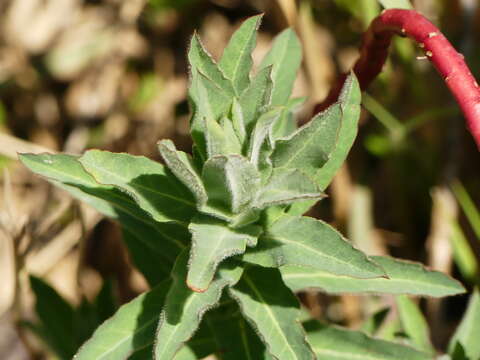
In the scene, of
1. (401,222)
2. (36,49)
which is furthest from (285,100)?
(36,49)

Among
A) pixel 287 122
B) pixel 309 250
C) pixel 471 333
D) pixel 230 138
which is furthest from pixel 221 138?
pixel 471 333

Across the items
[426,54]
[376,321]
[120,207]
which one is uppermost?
[426,54]

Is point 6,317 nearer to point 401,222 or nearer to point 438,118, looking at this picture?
point 401,222

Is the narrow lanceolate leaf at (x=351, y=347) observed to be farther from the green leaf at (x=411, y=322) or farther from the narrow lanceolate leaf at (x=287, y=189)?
the narrow lanceolate leaf at (x=287, y=189)

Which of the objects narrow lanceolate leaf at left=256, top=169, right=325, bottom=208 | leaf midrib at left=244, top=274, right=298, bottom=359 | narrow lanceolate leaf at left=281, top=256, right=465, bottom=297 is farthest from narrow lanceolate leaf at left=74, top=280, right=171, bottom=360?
narrow lanceolate leaf at left=256, top=169, right=325, bottom=208

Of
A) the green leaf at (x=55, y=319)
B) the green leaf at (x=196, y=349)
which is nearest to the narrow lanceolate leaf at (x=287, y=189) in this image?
the green leaf at (x=196, y=349)

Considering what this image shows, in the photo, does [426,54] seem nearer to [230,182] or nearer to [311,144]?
[311,144]
